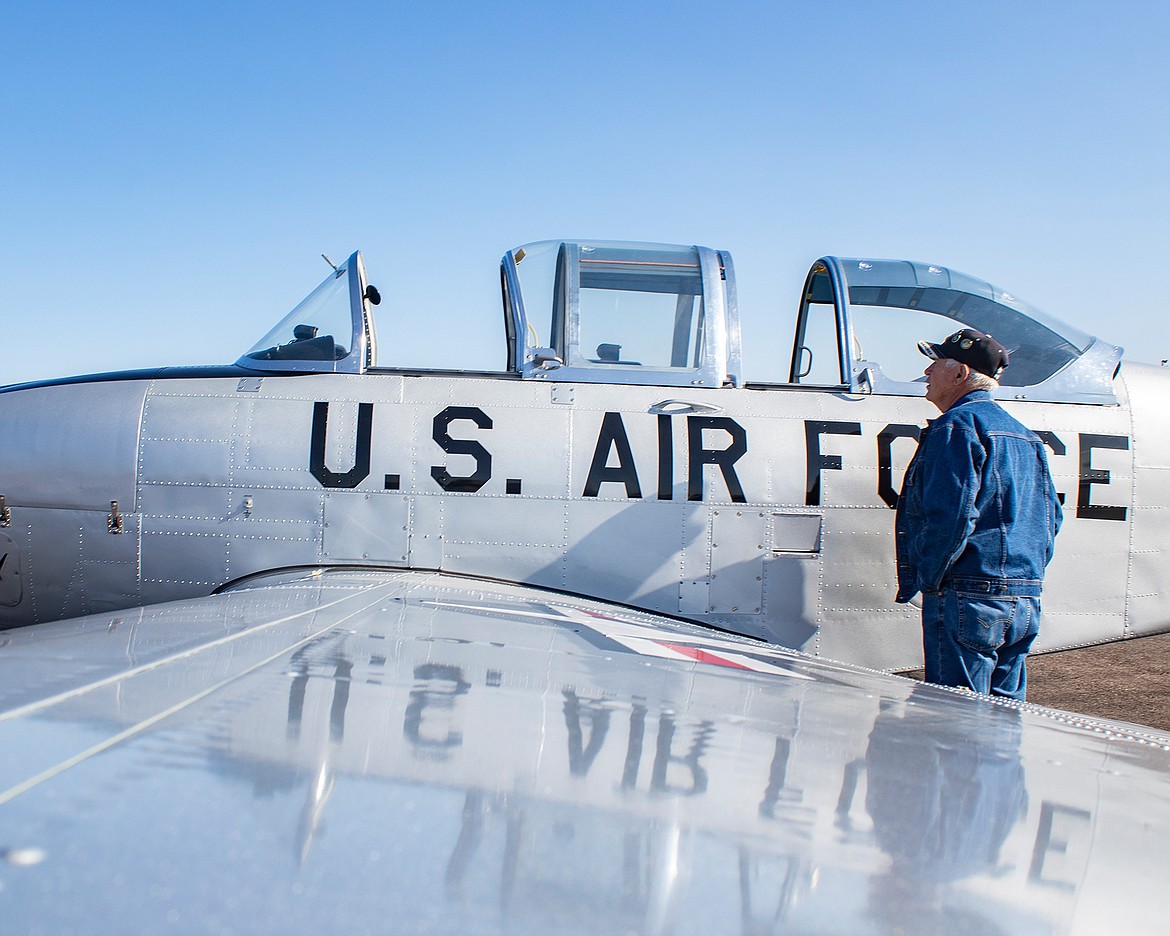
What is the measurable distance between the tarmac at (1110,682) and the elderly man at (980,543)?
225 centimetres

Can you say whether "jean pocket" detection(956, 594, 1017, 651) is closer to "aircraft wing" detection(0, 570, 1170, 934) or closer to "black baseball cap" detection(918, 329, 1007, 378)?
"black baseball cap" detection(918, 329, 1007, 378)

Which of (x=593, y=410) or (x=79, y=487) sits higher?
(x=593, y=410)

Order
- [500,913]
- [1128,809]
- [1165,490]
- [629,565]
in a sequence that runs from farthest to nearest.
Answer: [1165,490] → [629,565] → [1128,809] → [500,913]

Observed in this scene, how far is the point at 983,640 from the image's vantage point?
10.6 ft

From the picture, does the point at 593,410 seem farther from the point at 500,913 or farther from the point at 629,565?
the point at 500,913

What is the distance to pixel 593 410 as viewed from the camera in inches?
163

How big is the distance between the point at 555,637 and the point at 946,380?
2.40 m

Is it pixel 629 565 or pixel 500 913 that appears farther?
pixel 629 565

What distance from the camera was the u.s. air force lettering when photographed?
160 inches

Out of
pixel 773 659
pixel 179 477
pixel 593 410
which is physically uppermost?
pixel 593 410

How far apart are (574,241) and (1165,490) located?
356cm

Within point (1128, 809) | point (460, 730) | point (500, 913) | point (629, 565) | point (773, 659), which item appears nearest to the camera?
point (500, 913)

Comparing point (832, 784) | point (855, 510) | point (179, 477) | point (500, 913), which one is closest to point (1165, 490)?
point (855, 510)

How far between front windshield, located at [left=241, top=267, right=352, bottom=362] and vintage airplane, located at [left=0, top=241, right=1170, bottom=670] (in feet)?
0.07
